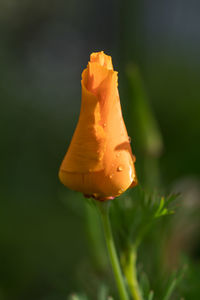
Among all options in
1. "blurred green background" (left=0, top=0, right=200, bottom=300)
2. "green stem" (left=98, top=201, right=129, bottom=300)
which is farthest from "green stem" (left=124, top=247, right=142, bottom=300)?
"blurred green background" (left=0, top=0, right=200, bottom=300)

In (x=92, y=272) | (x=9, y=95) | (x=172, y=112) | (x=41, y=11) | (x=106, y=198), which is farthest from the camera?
(x=41, y=11)

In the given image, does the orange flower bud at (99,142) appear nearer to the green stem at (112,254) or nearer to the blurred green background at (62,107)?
the green stem at (112,254)

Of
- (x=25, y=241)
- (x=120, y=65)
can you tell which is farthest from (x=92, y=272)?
(x=120, y=65)

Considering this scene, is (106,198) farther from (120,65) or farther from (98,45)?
(98,45)

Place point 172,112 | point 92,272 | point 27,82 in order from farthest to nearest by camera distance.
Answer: point 27,82, point 172,112, point 92,272

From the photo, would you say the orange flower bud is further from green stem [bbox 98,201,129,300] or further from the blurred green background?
the blurred green background
